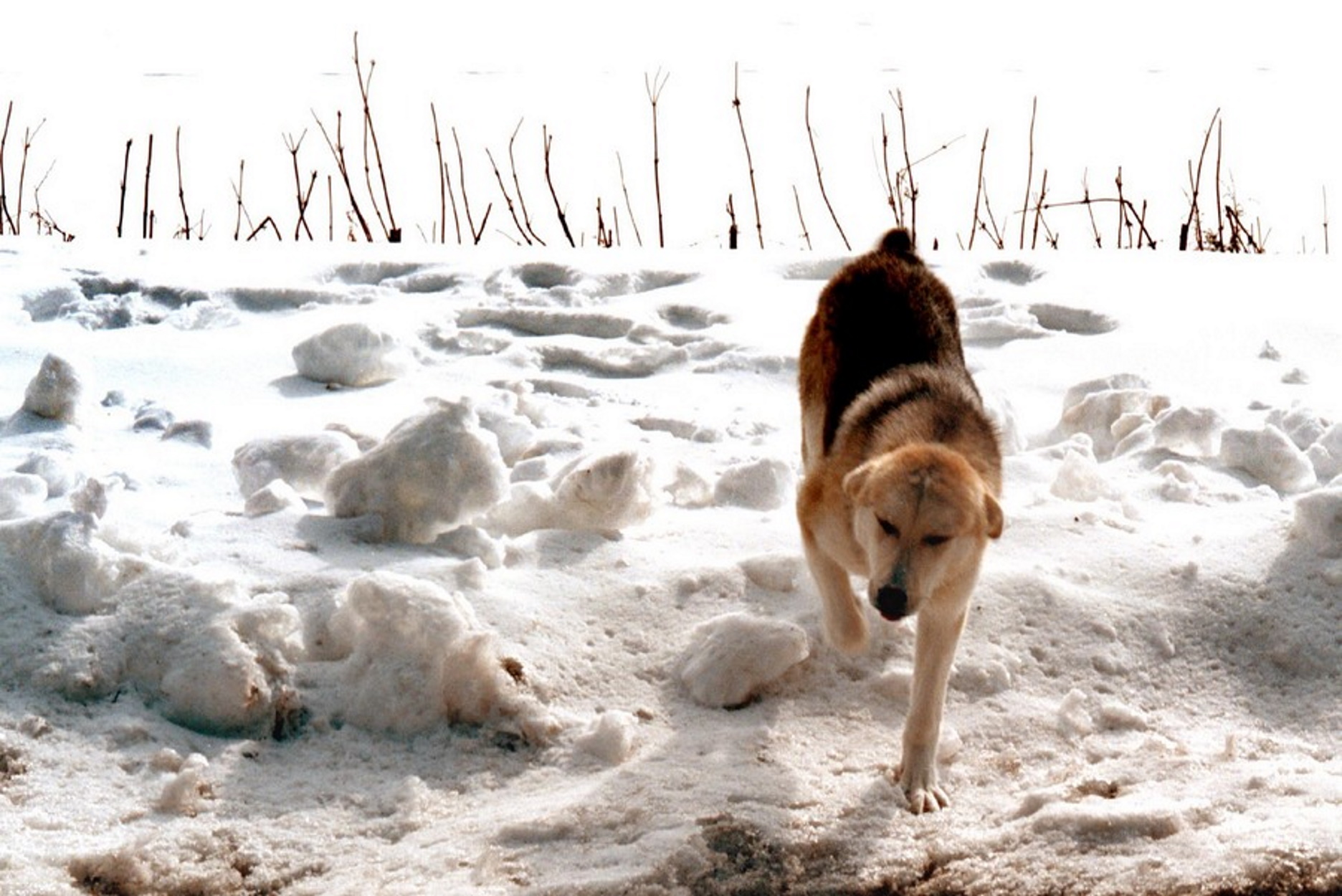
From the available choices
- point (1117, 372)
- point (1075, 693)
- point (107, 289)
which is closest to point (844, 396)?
point (1075, 693)

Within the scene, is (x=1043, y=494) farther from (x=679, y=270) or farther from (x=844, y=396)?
(x=679, y=270)

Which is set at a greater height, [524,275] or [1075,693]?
[524,275]

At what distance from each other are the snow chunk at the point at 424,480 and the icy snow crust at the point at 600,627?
0.01 m

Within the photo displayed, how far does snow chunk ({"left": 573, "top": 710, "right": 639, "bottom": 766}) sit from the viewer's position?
393 centimetres

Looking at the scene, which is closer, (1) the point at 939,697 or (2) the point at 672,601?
(1) the point at 939,697

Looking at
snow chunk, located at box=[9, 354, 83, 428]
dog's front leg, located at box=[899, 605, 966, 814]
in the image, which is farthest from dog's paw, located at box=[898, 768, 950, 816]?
snow chunk, located at box=[9, 354, 83, 428]

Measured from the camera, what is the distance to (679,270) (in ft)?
25.1

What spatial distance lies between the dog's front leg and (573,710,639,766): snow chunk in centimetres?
67

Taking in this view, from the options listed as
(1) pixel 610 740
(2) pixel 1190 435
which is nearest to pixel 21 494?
(1) pixel 610 740

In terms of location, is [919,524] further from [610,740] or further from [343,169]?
[343,169]

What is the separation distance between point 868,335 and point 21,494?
2648 mm

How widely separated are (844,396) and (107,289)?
145 inches

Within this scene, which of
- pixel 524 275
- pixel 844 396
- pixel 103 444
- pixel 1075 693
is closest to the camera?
pixel 1075 693

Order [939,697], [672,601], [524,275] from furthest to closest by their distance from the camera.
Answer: [524,275] < [672,601] < [939,697]
